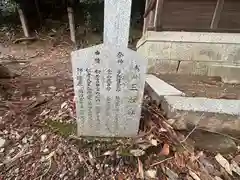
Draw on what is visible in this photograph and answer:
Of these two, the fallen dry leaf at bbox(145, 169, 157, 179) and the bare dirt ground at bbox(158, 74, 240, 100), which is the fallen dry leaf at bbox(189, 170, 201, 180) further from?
the bare dirt ground at bbox(158, 74, 240, 100)

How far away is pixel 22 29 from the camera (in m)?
9.09

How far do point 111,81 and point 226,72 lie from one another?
3572 mm

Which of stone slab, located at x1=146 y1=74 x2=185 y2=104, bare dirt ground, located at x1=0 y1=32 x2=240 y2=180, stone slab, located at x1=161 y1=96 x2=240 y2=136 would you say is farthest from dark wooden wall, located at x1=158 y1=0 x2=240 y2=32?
stone slab, located at x1=161 y1=96 x2=240 y2=136

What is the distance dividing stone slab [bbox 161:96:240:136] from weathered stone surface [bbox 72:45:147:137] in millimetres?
541

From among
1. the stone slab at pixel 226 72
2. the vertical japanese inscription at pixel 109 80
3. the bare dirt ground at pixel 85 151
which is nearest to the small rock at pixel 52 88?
the bare dirt ground at pixel 85 151

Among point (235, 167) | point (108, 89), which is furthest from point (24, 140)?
point (235, 167)

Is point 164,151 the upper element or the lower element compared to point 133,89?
lower

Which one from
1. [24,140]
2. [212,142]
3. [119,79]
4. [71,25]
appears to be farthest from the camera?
[71,25]

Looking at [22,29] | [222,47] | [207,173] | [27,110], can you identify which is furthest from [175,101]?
[22,29]

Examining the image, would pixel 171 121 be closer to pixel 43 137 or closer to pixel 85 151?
pixel 85 151

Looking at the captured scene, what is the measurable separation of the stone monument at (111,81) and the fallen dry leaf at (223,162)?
0.98 meters

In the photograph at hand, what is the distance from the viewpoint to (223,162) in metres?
2.54

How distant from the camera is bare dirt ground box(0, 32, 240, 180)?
2.35 m

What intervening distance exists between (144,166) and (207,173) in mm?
661
